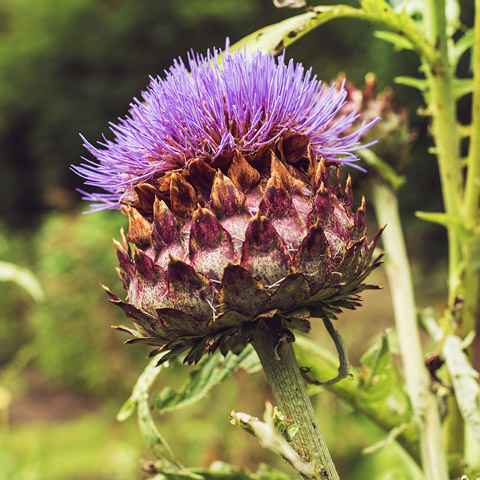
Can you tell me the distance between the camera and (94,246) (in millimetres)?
4043

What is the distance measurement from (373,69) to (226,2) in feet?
9.06

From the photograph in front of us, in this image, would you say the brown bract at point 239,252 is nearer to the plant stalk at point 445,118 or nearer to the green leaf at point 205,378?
the green leaf at point 205,378

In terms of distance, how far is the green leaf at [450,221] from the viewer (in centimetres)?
77

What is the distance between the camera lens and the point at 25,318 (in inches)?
205

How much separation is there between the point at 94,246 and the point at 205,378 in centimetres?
340

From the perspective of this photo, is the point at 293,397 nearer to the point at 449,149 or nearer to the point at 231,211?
the point at 231,211

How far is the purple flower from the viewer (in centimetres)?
60

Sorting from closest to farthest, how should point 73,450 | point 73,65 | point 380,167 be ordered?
point 380,167, point 73,450, point 73,65

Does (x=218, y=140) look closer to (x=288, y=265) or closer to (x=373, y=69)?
(x=288, y=265)

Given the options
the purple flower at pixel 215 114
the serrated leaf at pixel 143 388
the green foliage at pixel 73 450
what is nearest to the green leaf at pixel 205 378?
the serrated leaf at pixel 143 388

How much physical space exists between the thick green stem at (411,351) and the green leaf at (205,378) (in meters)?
0.26

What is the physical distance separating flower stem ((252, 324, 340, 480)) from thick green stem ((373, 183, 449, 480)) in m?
0.29

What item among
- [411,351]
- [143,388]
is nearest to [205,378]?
[143,388]

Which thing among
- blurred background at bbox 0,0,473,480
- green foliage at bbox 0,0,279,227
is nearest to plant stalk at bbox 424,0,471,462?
blurred background at bbox 0,0,473,480
